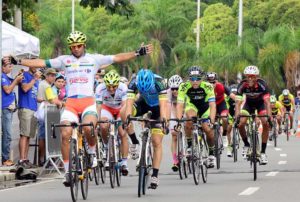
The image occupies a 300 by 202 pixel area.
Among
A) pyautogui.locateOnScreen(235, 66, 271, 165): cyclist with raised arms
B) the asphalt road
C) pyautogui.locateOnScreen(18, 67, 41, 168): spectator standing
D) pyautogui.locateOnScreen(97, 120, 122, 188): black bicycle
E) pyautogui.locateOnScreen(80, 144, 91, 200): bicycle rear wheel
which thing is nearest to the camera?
pyautogui.locateOnScreen(80, 144, 91, 200): bicycle rear wheel

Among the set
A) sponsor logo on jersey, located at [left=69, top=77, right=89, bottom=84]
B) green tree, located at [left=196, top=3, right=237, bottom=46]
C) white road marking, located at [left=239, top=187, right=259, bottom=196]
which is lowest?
white road marking, located at [left=239, top=187, right=259, bottom=196]

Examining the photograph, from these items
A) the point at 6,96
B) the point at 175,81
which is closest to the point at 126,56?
the point at 6,96

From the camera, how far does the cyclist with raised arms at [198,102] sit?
65.6 ft

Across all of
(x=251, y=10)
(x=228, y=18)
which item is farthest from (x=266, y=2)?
(x=228, y=18)

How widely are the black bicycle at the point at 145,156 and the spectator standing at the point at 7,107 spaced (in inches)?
219

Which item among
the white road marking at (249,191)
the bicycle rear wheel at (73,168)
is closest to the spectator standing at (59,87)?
the white road marking at (249,191)

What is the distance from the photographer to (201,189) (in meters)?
17.2

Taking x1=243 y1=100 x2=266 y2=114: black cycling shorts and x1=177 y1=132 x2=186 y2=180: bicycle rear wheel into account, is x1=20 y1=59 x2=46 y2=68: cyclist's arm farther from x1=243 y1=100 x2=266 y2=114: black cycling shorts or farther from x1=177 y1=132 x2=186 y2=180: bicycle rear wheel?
x1=243 y1=100 x2=266 y2=114: black cycling shorts

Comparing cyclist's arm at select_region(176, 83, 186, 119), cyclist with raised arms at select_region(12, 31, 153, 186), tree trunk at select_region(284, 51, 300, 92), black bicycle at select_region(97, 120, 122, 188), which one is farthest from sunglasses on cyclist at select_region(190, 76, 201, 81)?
tree trunk at select_region(284, 51, 300, 92)

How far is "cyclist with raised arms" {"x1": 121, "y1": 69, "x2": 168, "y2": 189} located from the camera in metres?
16.5

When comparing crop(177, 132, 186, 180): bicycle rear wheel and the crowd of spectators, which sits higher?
the crowd of spectators

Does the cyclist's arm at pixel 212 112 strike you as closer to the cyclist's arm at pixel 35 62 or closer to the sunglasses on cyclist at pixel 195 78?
the sunglasses on cyclist at pixel 195 78

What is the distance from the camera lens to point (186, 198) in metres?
15.6

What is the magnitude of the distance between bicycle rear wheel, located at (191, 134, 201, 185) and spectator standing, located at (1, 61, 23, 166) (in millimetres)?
4219
